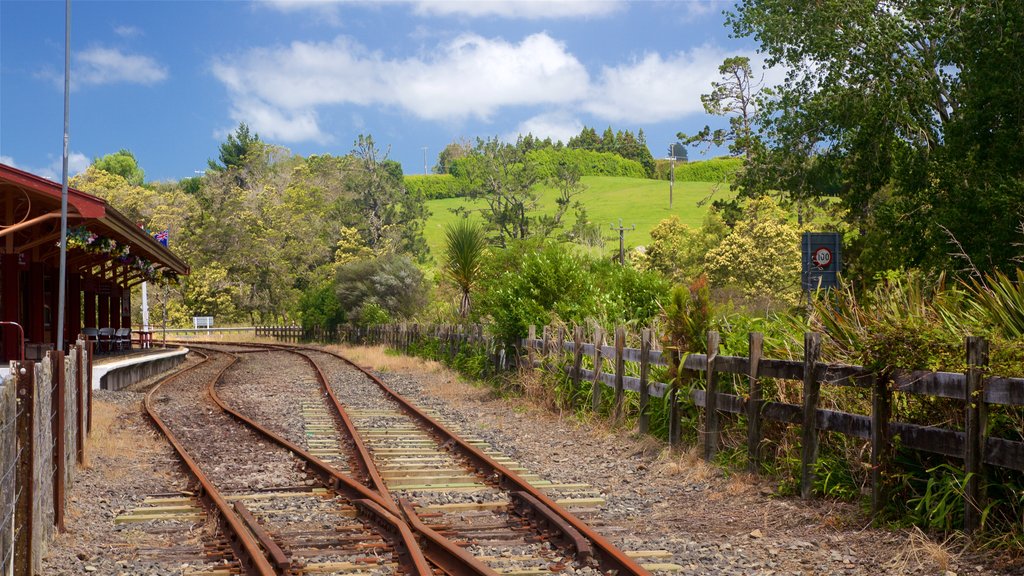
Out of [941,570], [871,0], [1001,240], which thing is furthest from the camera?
[871,0]

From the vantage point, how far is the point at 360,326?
52094 millimetres

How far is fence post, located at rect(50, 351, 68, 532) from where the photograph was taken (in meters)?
7.70

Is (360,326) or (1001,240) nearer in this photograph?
(1001,240)

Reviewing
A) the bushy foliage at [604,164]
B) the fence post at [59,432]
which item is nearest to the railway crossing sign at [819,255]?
the fence post at [59,432]

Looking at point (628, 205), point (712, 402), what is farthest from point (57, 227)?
point (628, 205)

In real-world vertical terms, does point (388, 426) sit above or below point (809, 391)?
below

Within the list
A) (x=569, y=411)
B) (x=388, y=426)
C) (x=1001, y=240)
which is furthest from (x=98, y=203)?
(x=1001, y=240)

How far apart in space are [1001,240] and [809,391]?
10.9 m

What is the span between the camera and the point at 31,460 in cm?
620

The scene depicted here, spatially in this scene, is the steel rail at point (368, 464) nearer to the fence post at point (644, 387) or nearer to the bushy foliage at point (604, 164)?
the fence post at point (644, 387)

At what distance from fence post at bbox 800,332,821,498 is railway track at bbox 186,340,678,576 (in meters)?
1.91

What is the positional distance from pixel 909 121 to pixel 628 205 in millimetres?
118142

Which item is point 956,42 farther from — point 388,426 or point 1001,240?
point 388,426

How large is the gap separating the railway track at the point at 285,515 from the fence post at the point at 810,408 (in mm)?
3491
